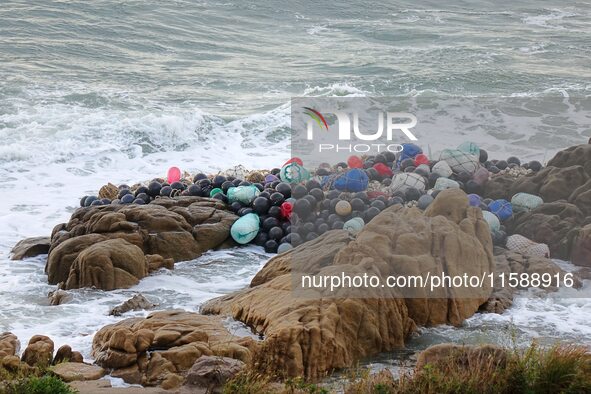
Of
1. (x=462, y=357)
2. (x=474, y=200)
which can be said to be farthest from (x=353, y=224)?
(x=462, y=357)

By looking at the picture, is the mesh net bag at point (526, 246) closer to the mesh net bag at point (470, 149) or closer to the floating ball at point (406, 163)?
the floating ball at point (406, 163)

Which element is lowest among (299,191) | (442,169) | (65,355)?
(65,355)

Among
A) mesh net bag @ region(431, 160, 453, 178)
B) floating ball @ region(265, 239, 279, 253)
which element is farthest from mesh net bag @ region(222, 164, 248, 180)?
mesh net bag @ region(431, 160, 453, 178)

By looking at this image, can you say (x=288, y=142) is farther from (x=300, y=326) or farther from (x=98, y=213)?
(x=300, y=326)

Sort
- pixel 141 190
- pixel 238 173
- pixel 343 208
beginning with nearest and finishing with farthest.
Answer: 1. pixel 343 208
2. pixel 141 190
3. pixel 238 173

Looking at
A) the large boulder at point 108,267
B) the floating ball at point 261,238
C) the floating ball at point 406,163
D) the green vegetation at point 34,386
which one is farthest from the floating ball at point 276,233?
the green vegetation at point 34,386

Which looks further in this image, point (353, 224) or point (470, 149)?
point (470, 149)

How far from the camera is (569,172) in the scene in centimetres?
1285

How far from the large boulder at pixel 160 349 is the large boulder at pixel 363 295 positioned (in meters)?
0.41

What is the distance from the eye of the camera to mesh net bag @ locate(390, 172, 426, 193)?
13.0m

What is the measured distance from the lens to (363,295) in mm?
8789

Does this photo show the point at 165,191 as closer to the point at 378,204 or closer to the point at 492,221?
the point at 378,204

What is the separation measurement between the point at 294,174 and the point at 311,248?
3578 millimetres

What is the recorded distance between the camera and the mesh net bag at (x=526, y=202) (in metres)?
12.5
